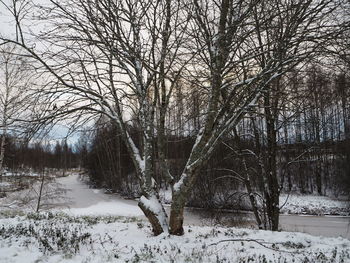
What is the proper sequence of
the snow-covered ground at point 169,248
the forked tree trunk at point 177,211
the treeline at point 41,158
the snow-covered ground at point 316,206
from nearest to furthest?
the snow-covered ground at point 169,248 → the forked tree trunk at point 177,211 → the snow-covered ground at point 316,206 → the treeline at point 41,158

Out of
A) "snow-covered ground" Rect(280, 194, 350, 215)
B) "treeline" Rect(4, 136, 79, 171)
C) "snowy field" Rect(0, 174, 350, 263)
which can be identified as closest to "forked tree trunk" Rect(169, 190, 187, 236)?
"snowy field" Rect(0, 174, 350, 263)

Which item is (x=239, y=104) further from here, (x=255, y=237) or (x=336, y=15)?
(x=255, y=237)

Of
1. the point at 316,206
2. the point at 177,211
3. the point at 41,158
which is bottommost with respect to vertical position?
the point at 316,206

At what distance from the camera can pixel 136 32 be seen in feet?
22.6

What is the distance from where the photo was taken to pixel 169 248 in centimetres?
548

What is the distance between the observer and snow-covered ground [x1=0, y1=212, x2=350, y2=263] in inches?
188

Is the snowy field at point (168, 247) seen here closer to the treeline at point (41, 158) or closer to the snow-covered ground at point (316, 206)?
the snow-covered ground at point (316, 206)

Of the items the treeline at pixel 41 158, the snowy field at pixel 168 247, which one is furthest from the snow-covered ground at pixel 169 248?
the treeline at pixel 41 158

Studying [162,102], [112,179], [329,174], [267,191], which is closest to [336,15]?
[162,102]

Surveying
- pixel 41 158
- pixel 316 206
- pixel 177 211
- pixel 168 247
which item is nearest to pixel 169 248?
pixel 168 247

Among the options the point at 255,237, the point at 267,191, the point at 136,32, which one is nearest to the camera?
the point at 255,237

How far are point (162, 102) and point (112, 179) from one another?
106 ft

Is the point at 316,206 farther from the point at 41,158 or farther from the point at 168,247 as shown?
the point at 41,158

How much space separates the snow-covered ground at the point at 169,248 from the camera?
4777 millimetres
